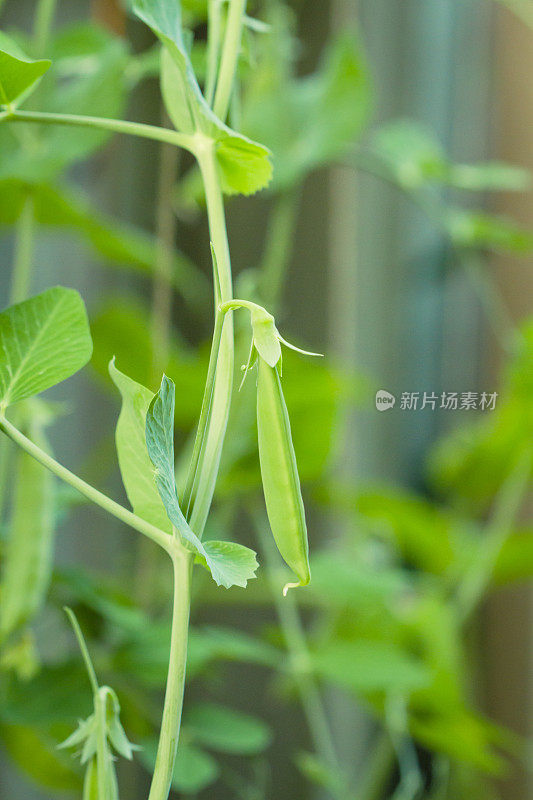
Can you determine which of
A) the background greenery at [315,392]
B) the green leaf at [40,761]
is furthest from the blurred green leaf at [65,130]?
the green leaf at [40,761]

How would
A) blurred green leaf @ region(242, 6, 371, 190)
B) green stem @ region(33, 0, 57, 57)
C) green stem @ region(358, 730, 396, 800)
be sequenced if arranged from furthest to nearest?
green stem @ region(358, 730, 396, 800), blurred green leaf @ region(242, 6, 371, 190), green stem @ region(33, 0, 57, 57)

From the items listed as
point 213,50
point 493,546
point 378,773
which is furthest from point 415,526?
point 213,50

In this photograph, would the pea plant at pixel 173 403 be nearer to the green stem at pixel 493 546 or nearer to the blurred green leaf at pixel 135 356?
the blurred green leaf at pixel 135 356

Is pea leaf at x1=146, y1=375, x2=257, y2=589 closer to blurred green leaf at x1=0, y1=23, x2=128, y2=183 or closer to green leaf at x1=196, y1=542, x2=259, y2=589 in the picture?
green leaf at x1=196, y1=542, x2=259, y2=589

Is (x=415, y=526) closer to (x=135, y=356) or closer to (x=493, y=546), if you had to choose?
(x=493, y=546)

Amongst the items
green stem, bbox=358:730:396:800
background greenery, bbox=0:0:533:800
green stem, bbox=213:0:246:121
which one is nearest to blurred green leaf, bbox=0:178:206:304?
background greenery, bbox=0:0:533:800

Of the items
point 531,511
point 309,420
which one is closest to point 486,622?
point 531,511
